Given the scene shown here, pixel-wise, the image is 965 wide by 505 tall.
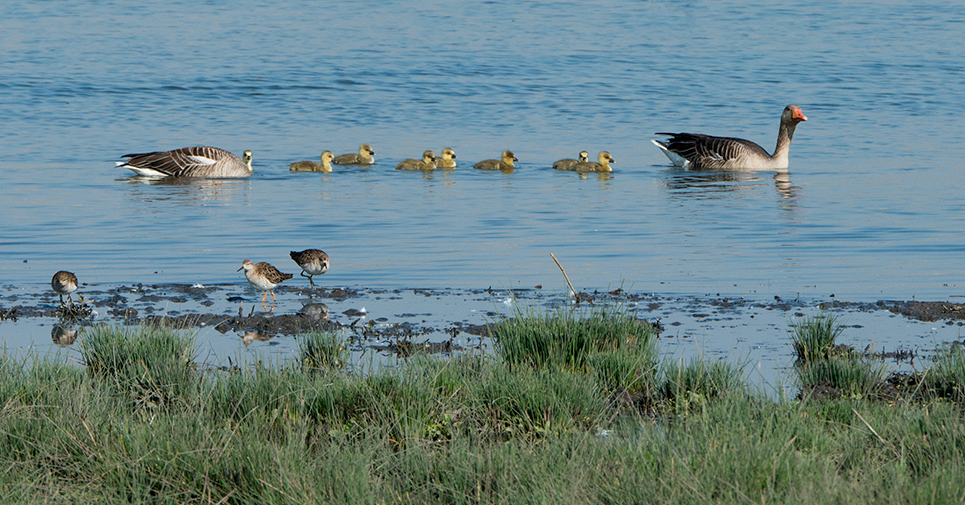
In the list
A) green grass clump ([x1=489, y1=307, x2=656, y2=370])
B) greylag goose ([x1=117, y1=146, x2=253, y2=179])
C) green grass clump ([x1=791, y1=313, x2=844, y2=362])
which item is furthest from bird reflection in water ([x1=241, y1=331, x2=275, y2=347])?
greylag goose ([x1=117, y1=146, x2=253, y2=179])

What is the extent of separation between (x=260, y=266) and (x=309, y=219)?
19.2ft

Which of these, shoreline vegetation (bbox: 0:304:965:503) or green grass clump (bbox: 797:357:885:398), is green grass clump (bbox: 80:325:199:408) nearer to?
shoreline vegetation (bbox: 0:304:965:503)

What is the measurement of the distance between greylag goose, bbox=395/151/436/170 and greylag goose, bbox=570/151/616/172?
2509mm

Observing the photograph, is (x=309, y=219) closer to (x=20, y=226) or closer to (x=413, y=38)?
(x=20, y=226)

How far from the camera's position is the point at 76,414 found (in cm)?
514

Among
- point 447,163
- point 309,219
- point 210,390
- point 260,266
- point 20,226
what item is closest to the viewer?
point 210,390

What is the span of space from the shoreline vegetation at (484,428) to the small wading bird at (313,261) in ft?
11.1

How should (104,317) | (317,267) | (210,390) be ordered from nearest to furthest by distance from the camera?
(210,390)
(104,317)
(317,267)

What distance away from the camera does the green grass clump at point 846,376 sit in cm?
615

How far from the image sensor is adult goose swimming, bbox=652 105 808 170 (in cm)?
2164

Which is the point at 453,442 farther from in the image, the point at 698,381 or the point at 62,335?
the point at 62,335

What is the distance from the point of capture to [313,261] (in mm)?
10203

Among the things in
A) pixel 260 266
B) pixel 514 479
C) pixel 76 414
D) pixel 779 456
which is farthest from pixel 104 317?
pixel 779 456

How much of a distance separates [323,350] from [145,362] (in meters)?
1.02
